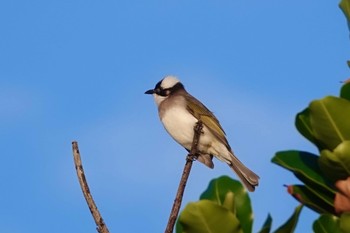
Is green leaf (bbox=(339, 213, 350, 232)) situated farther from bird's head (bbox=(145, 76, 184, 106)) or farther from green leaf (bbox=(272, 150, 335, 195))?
bird's head (bbox=(145, 76, 184, 106))

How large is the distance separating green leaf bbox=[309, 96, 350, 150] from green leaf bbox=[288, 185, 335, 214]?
0.23 metres

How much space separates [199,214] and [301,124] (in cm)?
54

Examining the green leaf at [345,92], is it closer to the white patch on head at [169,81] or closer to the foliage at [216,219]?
the foliage at [216,219]

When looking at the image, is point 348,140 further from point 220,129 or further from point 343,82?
point 220,129

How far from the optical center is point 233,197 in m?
2.88

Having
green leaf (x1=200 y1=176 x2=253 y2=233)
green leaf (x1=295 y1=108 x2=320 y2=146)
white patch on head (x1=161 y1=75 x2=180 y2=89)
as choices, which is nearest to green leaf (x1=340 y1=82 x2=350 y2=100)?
green leaf (x1=295 y1=108 x2=320 y2=146)

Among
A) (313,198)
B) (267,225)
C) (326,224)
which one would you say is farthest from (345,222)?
(313,198)

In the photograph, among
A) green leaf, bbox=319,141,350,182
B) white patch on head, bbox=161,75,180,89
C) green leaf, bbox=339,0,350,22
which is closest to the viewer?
green leaf, bbox=319,141,350,182

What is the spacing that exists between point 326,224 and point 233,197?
37 centimetres

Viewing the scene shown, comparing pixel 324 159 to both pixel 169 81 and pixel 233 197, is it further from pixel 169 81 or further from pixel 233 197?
pixel 169 81

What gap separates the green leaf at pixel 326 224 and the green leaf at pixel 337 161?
0.47 ft

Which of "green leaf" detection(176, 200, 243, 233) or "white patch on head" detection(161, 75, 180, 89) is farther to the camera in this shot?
"white patch on head" detection(161, 75, 180, 89)

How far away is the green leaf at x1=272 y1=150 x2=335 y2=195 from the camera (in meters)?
2.90

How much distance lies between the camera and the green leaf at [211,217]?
8.79 feet
